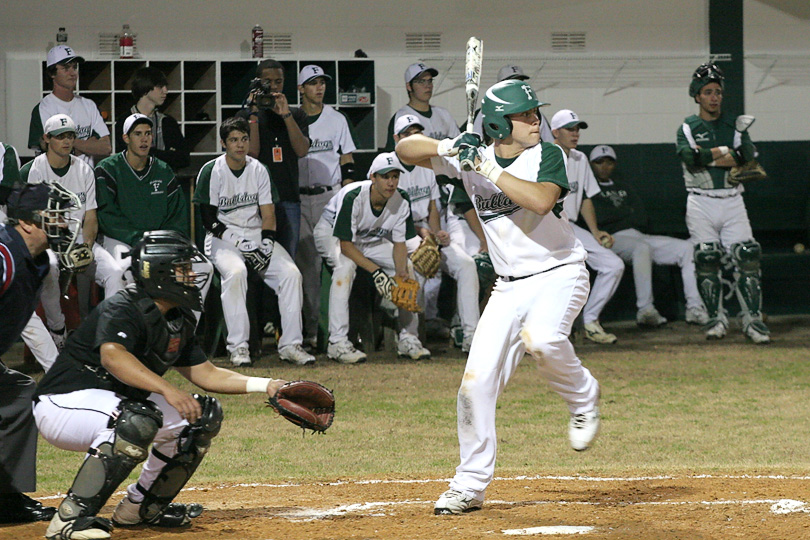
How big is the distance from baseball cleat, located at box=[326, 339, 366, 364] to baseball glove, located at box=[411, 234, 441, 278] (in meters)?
0.86

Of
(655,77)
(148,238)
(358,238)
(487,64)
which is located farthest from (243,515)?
(655,77)

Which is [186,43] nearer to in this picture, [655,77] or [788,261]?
[655,77]

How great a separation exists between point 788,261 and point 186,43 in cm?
673

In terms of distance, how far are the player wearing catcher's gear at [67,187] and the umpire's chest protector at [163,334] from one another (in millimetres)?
4265

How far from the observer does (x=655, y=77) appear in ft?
40.4

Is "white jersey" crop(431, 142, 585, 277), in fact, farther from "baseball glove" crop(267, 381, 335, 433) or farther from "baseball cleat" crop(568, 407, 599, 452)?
"baseball glove" crop(267, 381, 335, 433)

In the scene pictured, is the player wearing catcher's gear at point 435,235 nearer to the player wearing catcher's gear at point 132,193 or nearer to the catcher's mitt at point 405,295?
the catcher's mitt at point 405,295

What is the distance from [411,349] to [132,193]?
2.63 meters

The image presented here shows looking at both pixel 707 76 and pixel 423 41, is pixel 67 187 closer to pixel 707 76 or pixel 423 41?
pixel 423 41

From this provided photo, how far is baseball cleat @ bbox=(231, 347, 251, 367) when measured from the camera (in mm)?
8586

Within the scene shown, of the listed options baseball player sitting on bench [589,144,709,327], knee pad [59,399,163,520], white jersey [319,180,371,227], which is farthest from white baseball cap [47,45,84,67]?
knee pad [59,399,163,520]

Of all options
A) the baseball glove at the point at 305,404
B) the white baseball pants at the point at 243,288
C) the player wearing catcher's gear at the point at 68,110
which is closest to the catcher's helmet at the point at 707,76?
the white baseball pants at the point at 243,288

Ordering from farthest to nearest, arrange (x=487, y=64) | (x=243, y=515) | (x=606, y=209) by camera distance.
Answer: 1. (x=487, y=64)
2. (x=606, y=209)
3. (x=243, y=515)

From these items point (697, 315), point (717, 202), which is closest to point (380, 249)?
point (717, 202)
